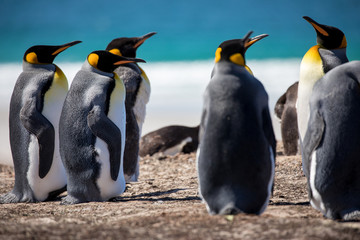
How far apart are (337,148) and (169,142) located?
8.52 m

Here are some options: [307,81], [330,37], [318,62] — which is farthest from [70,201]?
[330,37]

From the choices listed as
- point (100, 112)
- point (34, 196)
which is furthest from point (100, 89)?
point (34, 196)

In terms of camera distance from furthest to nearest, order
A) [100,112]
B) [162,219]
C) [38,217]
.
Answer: [100,112] < [38,217] < [162,219]

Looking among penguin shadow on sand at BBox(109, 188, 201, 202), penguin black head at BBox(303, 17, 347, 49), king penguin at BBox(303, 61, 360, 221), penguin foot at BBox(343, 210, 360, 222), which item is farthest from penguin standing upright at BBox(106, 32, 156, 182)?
penguin foot at BBox(343, 210, 360, 222)

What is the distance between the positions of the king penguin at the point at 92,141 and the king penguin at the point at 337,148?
239 centimetres

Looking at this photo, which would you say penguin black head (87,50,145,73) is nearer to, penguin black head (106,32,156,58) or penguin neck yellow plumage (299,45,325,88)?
penguin black head (106,32,156,58)

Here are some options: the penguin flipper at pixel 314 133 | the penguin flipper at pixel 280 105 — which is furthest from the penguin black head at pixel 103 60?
the penguin flipper at pixel 280 105

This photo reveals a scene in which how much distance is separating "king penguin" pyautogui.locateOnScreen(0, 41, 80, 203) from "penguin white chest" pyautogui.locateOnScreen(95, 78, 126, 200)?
815 millimetres

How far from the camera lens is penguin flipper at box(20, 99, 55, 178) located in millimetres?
5672

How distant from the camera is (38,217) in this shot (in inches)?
172

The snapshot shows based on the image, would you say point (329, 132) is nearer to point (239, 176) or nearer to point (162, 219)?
point (239, 176)

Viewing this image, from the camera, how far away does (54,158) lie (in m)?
5.86

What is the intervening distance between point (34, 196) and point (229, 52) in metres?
3.22

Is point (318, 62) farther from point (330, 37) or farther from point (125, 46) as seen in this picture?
point (125, 46)
